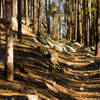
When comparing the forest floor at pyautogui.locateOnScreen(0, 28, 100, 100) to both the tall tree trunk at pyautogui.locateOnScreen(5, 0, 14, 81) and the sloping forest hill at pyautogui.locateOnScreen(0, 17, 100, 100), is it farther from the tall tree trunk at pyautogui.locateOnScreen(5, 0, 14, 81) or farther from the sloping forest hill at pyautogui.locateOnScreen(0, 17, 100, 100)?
the tall tree trunk at pyautogui.locateOnScreen(5, 0, 14, 81)

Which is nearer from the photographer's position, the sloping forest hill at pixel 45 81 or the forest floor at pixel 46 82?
the sloping forest hill at pixel 45 81

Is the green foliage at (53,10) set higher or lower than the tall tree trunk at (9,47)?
higher

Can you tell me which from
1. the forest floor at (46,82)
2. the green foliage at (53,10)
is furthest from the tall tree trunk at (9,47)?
the green foliage at (53,10)

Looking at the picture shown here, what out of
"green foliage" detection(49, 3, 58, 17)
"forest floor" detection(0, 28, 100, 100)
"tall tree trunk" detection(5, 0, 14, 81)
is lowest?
"forest floor" detection(0, 28, 100, 100)

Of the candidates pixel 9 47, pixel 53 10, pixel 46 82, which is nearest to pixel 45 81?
pixel 46 82

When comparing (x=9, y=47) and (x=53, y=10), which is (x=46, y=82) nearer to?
(x=9, y=47)

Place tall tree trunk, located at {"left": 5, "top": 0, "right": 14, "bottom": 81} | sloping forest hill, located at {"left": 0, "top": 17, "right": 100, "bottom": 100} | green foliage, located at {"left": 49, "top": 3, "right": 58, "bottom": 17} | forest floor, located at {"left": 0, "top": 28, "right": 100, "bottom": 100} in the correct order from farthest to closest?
green foliage, located at {"left": 49, "top": 3, "right": 58, "bottom": 17} → tall tree trunk, located at {"left": 5, "top": 0, "right": 14, "bottom": 81} → forest floor, located at {"left": 0, "top": 28, "right": 100, "bottom": 100} → sloping forest hill, located at {"left": 0, "top": 17, "right": 100, "bottom": 100}

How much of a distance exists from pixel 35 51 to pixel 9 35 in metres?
4.84

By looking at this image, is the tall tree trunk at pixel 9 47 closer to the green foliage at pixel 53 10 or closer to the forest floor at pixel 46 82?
the forest floor at pixel 46 82

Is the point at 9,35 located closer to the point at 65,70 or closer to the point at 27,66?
the point at 27,66

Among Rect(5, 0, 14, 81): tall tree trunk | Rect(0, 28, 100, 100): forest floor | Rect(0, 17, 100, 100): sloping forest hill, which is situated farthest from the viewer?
Rect(5, 0, 14, 81): tall tree trunk

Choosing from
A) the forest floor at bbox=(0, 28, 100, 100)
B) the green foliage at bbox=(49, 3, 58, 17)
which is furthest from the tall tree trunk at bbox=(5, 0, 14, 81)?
the green foliage at bbox=(49, 3, 58, 17)

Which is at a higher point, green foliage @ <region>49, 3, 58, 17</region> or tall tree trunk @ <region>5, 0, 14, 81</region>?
A: green foliage @ <region>49, 3, 58, 17</region>

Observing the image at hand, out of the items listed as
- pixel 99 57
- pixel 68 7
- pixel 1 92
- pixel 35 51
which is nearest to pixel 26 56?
pixel 35 51
